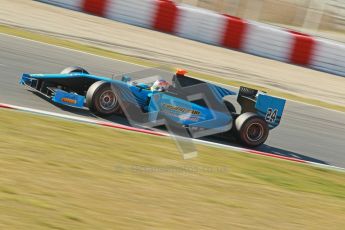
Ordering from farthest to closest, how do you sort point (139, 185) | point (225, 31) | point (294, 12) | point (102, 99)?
point (294, 12) < point (225, 31) < point (102, 99) < point (139, 185)

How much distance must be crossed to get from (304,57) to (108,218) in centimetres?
1502

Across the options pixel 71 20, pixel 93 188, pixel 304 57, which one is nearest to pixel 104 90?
pixel 93 188

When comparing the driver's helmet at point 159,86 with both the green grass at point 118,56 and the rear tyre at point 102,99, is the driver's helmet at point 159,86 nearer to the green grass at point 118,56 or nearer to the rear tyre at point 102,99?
the rear tyre at point 102,99

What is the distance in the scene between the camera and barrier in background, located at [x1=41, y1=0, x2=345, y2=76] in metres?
19.2

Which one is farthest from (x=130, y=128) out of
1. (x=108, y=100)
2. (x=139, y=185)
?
(x=139, y=185)

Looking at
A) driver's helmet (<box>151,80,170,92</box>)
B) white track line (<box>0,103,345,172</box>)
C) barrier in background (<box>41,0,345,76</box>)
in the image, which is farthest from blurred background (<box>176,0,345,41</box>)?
→ driver's helmet (<box>151,80,170,92</box>)

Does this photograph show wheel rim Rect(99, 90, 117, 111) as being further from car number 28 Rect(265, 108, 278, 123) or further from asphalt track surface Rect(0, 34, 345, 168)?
car number 28 Rect(265, 108, 278, 123)

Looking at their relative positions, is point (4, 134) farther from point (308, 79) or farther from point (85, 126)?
point (308, 79)

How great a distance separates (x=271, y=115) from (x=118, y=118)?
2.22 m

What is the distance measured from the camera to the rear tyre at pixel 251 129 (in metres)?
9.34

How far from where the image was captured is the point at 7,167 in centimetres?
598

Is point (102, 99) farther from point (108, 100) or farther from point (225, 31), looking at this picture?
point (225, 31)

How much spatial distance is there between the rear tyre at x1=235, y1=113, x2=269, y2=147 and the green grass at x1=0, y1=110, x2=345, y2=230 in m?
0.59

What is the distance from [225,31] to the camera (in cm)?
1950
